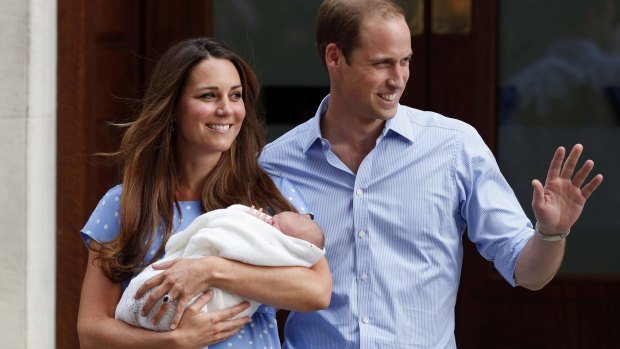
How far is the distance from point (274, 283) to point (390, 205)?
0.50m

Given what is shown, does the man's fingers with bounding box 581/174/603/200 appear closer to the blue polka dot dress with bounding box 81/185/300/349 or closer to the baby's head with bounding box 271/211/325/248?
the baby's head with bounding box 271/211/325/248

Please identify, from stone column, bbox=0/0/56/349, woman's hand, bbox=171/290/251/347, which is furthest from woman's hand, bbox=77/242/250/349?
stone column, bbox=0/0/56/349

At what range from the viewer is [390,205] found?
146 inches

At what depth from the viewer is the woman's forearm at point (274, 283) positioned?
10.9ft

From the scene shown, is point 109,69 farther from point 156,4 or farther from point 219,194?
point 219,194

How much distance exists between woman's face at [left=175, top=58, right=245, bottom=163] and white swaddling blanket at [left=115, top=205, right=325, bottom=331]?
0.68 feet

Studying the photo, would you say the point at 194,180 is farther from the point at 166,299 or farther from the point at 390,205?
the point at 390,205

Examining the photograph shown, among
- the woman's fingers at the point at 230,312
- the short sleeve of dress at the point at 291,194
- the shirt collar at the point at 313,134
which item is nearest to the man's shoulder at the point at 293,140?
the shirt collar at the point at 313,134

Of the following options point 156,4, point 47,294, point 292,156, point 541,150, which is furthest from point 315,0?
point 292,156

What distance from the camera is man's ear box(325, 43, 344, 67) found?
377 cm

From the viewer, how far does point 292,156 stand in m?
3.82

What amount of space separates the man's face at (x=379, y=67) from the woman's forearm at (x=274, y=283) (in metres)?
0.48

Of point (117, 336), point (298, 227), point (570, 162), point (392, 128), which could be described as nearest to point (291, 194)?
point (298, 227)

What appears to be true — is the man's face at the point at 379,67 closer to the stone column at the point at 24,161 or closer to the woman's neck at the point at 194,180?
the woman's neck at the point at 194,180
